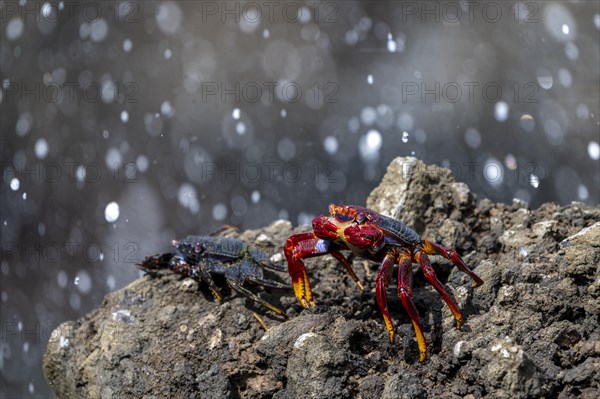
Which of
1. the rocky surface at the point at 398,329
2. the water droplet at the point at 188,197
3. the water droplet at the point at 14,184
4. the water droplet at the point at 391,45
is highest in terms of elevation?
the water droplet at the point at 391,45

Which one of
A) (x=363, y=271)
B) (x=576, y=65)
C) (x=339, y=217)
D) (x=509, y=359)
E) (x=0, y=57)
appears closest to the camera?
(x=509, y=359)

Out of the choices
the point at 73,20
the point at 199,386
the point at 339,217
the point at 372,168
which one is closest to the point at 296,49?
the point at 372,168

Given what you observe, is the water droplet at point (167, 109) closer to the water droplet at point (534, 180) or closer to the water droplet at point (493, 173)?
→ the water droplet at point (493, 173)

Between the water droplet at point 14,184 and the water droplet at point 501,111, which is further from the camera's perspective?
the water droplet at point 14,184

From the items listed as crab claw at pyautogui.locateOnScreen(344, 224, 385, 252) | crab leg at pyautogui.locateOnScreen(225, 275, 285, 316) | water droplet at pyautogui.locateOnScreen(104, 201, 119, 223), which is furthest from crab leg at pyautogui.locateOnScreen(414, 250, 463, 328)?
water droplet at pyautogui.locateOnScreen(104, 201, 119, 223)

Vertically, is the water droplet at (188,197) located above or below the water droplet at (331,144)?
below

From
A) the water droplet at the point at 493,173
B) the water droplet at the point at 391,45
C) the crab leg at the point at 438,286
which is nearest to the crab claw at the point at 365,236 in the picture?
the crab leg at the point at 438,286

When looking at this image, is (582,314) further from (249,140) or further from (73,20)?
(73,20)
